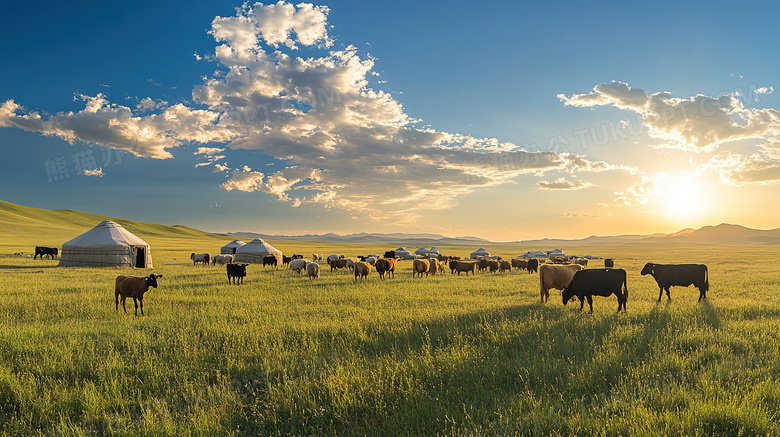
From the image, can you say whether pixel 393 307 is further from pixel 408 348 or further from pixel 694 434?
pixel 694 434

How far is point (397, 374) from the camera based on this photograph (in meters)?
6.82

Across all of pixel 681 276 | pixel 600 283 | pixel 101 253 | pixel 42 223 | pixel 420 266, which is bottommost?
pixel 420 266

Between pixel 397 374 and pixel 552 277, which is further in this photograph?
pixel 552 277

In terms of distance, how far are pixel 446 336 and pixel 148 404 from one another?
21.0 ft

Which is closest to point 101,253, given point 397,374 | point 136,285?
point 136,285

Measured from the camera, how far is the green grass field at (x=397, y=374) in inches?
206

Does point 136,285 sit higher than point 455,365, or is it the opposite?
point 136,285

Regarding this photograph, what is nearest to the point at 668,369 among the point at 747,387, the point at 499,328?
the point at 747,387

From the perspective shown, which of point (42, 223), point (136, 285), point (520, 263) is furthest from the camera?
point (42, 223)

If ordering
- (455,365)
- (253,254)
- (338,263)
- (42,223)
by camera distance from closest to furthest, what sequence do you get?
(455,365)
(338,263)
(253,254)
(42,223)

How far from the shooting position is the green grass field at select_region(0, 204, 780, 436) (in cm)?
523

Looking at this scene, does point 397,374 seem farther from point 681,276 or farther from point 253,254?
point 253,254

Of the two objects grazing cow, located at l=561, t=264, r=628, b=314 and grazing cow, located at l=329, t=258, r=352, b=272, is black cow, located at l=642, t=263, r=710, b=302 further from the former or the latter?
grazing cow, located at l=329, t=258, r=352, b=272

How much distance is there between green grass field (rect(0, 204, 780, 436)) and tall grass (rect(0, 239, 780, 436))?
0.04 metres
